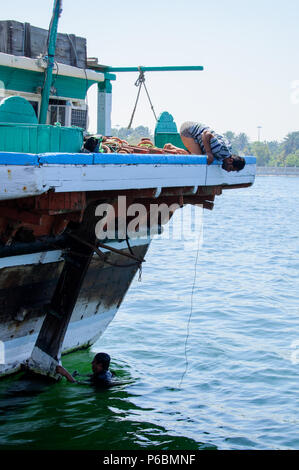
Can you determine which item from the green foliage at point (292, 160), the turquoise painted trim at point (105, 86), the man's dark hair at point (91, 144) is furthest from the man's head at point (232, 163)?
the green foliage at point (292, 160)

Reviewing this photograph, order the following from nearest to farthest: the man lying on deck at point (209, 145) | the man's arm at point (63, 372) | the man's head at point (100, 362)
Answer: the man's arm at point (63, 372) < the man lying on deck at point (209, 145) < the man's head at point (100, 362)

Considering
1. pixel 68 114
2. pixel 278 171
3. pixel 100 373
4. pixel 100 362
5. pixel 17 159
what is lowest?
pixel 100 373

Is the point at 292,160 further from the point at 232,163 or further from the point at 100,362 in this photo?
the point at 100,362

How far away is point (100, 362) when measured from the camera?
815 centimetres

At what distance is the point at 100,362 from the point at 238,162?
2.96m

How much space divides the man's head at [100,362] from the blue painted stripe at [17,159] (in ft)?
11.4

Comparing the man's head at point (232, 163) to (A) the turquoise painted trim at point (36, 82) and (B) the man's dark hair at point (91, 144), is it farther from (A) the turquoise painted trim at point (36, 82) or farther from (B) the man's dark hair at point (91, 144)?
(A) the turquoise painted trim at point (36, 82)

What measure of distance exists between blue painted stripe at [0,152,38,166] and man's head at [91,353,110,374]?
348 centimetres

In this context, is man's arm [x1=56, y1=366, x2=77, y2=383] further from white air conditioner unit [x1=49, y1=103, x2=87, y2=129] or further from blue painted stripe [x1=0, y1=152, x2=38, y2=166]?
white air conditioner unit [x1=49, y1=103, x2=87, y2=129]

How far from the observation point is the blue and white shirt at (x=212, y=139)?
25.5 feet

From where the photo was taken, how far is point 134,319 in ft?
44.2

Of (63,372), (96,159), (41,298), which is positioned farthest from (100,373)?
(96,159)

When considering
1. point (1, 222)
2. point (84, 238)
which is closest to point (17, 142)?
point (1, 222)
